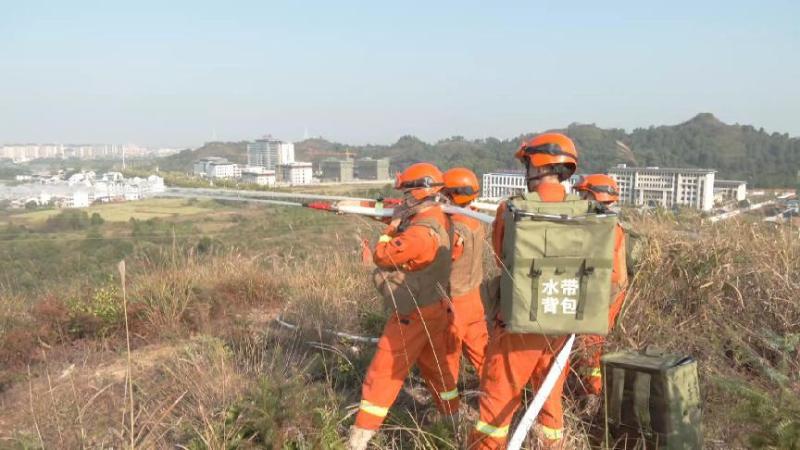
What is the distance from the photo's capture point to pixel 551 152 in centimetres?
294

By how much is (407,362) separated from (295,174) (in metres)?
37.7

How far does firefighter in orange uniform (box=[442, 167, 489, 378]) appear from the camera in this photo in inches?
150

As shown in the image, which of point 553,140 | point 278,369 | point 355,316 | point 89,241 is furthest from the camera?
point 89,241

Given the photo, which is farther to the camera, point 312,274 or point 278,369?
point 312,274

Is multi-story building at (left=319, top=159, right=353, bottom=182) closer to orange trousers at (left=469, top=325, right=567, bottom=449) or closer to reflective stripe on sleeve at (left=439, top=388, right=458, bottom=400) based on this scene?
reflective stripe on sleeve at (left=439, top=388, right=458, bottom=400)

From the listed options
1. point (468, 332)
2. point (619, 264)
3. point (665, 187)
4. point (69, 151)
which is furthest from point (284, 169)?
point (69, 151)

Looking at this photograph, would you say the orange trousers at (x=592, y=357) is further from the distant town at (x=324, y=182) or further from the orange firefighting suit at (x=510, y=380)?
the distant town at (x=324, y=182)

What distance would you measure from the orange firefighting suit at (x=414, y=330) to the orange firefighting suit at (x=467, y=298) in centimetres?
10

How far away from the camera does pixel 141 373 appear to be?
453cm

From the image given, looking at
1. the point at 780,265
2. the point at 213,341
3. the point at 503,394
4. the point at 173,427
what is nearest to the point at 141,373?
the point at 213,341

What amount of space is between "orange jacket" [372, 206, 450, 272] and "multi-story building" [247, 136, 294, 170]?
159ft

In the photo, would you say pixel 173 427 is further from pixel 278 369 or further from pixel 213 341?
pixel 213 341

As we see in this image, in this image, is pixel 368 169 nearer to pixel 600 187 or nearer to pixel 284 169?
pixel 284 169

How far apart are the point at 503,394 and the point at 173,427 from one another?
72.0 inches
